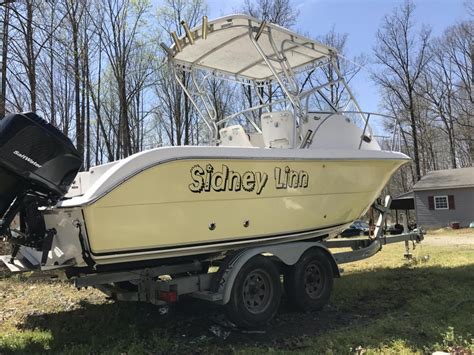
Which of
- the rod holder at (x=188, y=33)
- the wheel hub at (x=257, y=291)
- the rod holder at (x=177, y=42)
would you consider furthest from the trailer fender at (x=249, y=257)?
the rod holder at (x=177, y=42)

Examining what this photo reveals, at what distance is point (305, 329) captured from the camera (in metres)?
4.98

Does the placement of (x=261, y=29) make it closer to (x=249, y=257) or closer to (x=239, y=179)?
(x=239, y=179)

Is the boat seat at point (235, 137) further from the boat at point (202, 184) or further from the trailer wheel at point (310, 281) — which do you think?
the trailer wheel at point (310, 281)

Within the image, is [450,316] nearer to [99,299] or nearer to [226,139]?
[226,139]

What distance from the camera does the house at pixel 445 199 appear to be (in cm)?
2806

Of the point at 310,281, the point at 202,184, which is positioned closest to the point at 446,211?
the point at 310,281

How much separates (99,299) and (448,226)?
2654cm

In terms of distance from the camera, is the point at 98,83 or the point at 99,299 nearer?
the point at 99,299

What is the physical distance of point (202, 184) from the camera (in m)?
4.68

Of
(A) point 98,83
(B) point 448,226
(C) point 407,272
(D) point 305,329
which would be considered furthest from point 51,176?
(B) point 448,226

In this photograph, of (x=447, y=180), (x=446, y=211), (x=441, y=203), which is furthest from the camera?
(x=447, y=180)

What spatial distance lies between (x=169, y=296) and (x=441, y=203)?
92.5ft

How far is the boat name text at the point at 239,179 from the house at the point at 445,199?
2585cm

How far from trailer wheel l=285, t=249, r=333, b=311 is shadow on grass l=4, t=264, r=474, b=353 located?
0.48 feet
